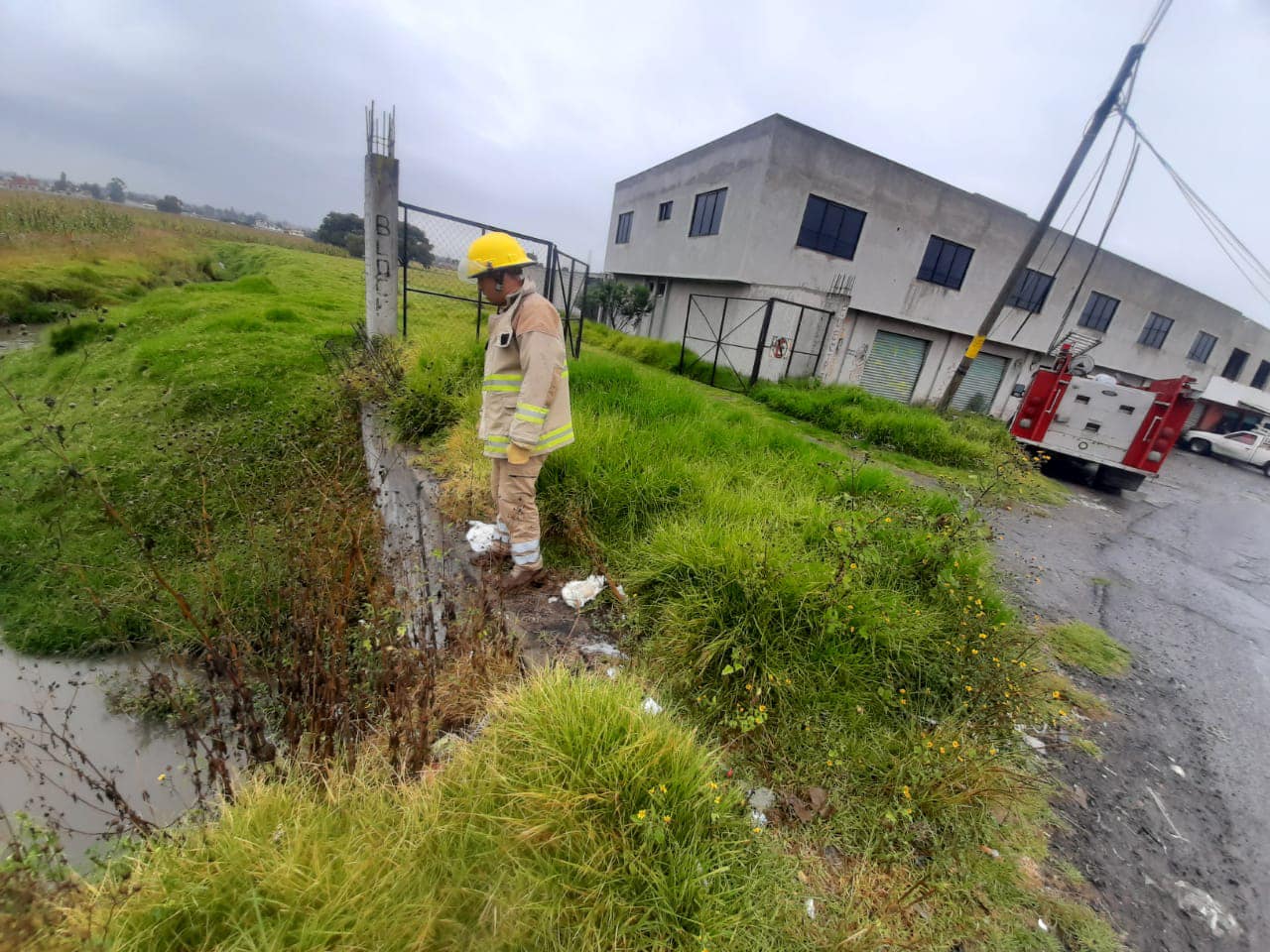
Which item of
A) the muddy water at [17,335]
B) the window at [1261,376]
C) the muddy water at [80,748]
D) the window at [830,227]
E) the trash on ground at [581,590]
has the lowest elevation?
the muddy water at [17,335]

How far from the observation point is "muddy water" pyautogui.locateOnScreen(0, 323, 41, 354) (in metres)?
10.3

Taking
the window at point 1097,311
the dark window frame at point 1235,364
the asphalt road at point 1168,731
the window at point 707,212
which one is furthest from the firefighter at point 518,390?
the dark window frame at point 1235,364

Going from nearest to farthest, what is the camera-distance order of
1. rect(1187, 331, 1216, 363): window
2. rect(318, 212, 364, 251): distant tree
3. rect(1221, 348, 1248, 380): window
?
rect(1187, 331, 1216, 363): window, rect(1221, 348, 1248, 380): window, rect(318, 212, 364, 251): distant tree

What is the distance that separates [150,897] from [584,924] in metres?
1.09

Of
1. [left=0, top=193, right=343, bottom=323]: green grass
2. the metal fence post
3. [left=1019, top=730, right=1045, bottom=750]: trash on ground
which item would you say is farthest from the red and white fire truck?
[left=0, top=193, right=343, bottom=323]: green grass

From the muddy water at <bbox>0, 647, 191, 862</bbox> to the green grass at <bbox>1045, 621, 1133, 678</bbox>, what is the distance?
502cm

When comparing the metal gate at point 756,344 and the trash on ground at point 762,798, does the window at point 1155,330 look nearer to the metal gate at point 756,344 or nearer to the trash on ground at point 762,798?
the metal gate at point 756,344

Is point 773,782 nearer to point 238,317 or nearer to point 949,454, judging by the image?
point 949,454

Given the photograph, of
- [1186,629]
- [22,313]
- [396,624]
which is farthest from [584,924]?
[22,313]

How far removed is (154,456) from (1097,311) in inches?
1000

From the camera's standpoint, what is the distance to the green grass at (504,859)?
1248 millimetres

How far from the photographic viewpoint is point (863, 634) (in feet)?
8.30

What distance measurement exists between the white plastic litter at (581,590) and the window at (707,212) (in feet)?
Answer: 41.7

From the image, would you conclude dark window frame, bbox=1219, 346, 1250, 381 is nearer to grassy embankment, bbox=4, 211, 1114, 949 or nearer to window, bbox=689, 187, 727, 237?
window, bbox=689, 187, 727, 237
